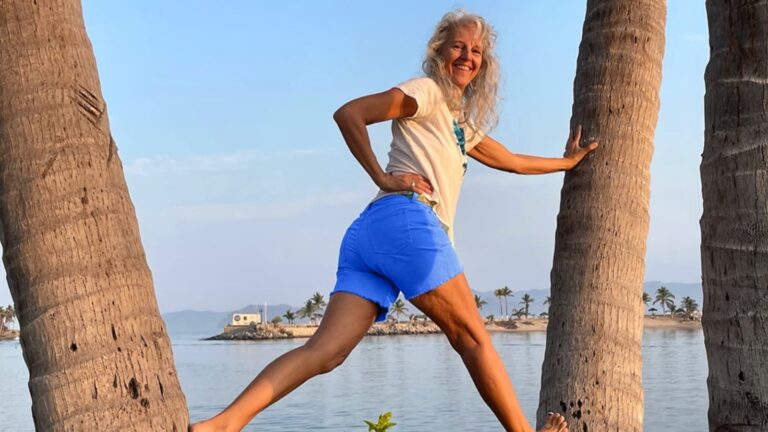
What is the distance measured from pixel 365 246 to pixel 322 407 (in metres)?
59.4

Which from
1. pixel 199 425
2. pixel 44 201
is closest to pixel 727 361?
pixel 199 425

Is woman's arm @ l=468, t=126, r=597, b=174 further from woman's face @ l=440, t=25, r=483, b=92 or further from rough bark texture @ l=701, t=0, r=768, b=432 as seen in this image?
rough bark texture @ l=701, t=0, r=768, b=432

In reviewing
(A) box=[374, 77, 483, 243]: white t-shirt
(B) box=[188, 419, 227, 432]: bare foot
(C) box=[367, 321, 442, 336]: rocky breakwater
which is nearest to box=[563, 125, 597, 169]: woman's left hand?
(A) box=[374, 77, 483, 243]: white t-shirt

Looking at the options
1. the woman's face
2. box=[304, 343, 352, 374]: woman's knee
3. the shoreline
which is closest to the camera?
box=[304, 343, 352, 374]: woman's knee

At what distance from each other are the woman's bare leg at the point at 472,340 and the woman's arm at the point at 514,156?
37.8 inches

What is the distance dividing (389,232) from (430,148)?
45cm

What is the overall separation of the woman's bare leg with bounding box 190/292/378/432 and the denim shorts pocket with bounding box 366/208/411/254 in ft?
0.87

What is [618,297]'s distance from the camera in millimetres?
4480

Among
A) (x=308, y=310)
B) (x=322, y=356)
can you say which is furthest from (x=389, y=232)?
(x=308, y=310)

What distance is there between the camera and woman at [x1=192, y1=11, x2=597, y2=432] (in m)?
3.78

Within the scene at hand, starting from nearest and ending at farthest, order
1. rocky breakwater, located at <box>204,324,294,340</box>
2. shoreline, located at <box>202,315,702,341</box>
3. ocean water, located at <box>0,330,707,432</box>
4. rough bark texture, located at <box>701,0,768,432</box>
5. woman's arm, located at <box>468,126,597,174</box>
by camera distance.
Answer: rough bark texture, located at <box>701,0,768,432</box>, woman's arm, located at <box>468,126,597,174</box>, ocean water, located at <box>0,330,707,432</box>, rocky breakwater, located at <box>204,324,294,340</box>, shoreline, located at <box>202,315,702,341</box>

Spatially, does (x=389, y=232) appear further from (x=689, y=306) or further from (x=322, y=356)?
(x=689, y=306)

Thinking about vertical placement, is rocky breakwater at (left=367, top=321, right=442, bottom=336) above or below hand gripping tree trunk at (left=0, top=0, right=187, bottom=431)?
below

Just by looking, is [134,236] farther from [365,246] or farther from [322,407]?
[322,407]
